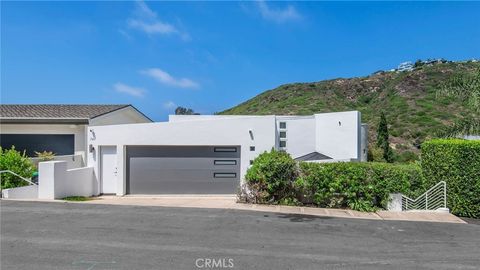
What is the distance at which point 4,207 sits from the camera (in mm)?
10172

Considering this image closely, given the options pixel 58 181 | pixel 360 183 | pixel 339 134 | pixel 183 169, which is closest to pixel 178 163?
pixel 183 169

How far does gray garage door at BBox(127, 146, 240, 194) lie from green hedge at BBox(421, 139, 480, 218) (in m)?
7.40

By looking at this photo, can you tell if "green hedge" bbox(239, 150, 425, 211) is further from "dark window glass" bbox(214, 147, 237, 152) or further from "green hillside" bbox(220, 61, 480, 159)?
"green hillside" bbox(220, 61, 480, 159)

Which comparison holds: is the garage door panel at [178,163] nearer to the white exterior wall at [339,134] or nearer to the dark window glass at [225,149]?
the dark window glass at [225,149]

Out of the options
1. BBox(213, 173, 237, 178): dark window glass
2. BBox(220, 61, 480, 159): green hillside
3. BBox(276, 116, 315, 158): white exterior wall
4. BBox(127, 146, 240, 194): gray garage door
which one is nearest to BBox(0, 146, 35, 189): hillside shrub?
BBox(127, 146, 240, 194): gray garage door

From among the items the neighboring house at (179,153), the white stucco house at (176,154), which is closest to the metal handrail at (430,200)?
the neighboring house at (179,153)

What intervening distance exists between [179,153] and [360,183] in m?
7.31

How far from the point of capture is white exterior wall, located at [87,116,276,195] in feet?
47.0

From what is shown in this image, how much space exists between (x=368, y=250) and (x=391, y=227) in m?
2.47

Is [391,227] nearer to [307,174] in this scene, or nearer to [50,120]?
[307,174]

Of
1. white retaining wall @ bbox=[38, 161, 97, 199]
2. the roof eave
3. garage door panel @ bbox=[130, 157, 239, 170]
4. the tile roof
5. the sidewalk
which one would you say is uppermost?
the tile roof

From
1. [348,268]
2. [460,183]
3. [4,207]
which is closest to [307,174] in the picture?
[460,183]

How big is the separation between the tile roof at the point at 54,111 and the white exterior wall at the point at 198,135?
3.51 metres

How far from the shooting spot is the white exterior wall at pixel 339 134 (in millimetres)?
17172
